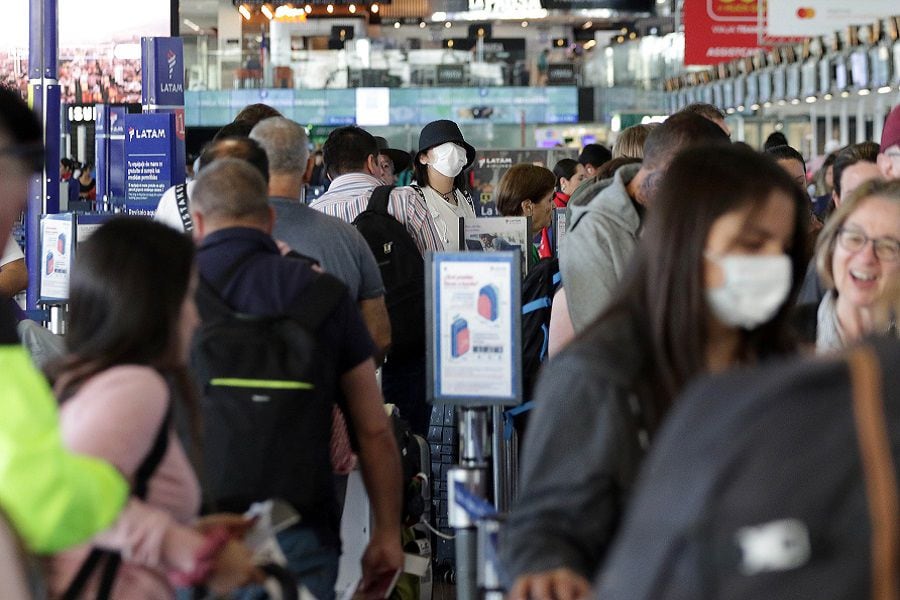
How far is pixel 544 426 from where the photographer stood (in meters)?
2.04

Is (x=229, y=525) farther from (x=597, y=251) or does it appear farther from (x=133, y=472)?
(x=597, y=251)

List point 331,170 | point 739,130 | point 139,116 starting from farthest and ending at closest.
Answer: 1. point 739,130
2. point 139,116
3. point 331,170

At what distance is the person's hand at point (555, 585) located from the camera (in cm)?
199

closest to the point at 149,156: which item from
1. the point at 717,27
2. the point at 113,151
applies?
the point at 113,151

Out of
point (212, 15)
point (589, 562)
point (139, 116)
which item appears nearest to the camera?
point (589, 562)

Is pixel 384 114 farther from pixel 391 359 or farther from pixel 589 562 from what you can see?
pixel 589 562

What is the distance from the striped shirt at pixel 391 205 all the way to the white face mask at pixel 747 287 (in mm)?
3963

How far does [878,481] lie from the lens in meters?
1.28

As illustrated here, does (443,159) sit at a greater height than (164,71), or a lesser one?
lesser

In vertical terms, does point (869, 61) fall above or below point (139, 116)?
above

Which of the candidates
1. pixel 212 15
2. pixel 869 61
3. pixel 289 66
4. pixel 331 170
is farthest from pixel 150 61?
pixel 212 15

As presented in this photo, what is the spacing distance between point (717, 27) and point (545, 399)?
13716mm

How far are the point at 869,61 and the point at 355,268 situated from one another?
13491 mm

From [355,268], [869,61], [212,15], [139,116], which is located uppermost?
[212,15]
